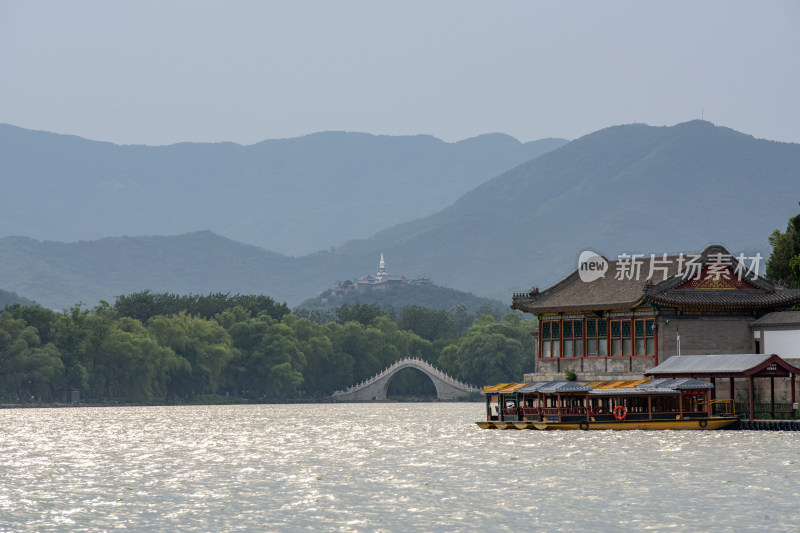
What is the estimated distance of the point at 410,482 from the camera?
4603 cm

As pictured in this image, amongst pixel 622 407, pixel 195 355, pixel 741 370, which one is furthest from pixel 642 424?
pixel 195 355

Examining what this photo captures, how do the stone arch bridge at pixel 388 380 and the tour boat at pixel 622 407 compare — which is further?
the stone arch bridge at pixel 388 380

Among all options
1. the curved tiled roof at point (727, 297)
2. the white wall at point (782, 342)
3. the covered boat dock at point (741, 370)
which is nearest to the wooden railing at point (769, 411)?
the covered boat dock at point (741, 370)

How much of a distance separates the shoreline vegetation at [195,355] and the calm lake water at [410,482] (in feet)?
246

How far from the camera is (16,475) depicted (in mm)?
49906

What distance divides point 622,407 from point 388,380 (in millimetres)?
118503

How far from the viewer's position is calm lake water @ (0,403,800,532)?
1403 inches

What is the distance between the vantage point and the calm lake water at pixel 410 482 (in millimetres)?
35625

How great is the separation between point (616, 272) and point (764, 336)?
1168 centimetres

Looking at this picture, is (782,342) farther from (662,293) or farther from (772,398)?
(662,293)

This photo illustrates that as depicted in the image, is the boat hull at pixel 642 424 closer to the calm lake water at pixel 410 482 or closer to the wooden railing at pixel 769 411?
the calm lake water at pixel 410 482

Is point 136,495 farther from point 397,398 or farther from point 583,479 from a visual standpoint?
point 397,398

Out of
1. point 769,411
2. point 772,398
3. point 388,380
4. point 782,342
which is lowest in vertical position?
point 769,411

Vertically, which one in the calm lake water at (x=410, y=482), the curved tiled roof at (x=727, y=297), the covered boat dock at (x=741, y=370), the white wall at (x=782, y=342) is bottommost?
the calm lake water at (x=410, y=482)
